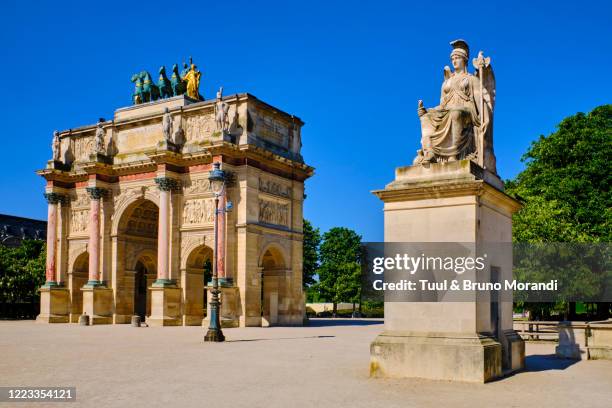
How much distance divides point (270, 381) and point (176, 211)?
29.9 m

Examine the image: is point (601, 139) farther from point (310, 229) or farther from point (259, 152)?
point (310, 229)

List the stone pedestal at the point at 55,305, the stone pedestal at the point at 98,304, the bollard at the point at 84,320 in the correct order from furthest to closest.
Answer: the stone pedestal at the point at 55,305 < the stone pedestal at the point at 98,304 < the bollard at the point at 84,320

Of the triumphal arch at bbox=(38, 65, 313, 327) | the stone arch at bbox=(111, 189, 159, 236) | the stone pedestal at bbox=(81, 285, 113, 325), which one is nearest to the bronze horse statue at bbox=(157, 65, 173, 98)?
the triumphal arch at bbox=(38, 65, 313, 327)

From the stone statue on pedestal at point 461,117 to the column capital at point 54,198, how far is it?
39.3 m

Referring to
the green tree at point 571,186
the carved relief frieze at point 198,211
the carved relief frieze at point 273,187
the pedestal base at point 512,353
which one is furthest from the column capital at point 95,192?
the pedestal base at point 512,353

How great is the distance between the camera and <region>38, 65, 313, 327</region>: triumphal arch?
39.3 meters

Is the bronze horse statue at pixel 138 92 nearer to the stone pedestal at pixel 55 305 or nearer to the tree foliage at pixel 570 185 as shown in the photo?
the stone pedestal at pixel 55 305

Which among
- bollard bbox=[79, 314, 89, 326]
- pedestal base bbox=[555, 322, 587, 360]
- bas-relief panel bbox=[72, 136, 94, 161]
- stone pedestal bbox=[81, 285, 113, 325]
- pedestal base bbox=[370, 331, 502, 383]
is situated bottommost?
bollard bbox=[79, 314, 89, 326]

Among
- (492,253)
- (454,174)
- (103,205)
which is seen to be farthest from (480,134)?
(103,205)

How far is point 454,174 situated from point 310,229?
5956 centimetres

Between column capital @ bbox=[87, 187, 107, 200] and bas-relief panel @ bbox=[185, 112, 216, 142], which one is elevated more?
bas-relief panel @ bbox=[185, 112, 216, 142]

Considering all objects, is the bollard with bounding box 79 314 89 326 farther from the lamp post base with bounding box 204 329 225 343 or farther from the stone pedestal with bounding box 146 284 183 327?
the lamp post base with bounding box 204 329 225 343

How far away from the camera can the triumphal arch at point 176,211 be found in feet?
129

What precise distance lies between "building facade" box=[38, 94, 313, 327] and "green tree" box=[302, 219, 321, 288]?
25.1 m
